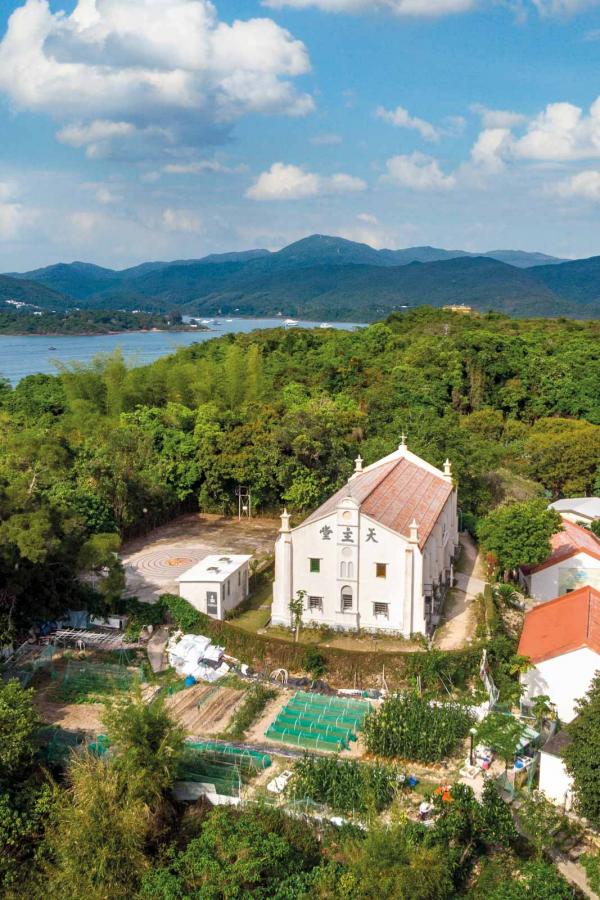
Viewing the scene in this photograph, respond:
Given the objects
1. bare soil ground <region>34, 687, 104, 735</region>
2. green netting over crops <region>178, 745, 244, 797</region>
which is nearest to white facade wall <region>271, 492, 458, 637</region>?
bare soil ground <region>34, 687, 104, 735</region>

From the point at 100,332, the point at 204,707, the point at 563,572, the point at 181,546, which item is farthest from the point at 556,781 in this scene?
the point at 100,332

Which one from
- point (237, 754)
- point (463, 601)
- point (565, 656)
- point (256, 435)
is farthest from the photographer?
point (256, 435)

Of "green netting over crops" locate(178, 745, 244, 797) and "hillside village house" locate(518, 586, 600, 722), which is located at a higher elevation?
"hillside village house" locate(518, 586, 600, 722)

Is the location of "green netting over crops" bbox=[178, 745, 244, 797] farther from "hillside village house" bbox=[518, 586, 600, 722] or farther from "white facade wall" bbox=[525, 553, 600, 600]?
"white facade wall" bbox=[525, 553, 600, 600]

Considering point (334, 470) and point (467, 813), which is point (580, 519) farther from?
point (467, 813)

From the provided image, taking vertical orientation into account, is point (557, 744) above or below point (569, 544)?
below

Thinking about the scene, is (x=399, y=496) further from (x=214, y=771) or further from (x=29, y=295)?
(x=29, y=295)
